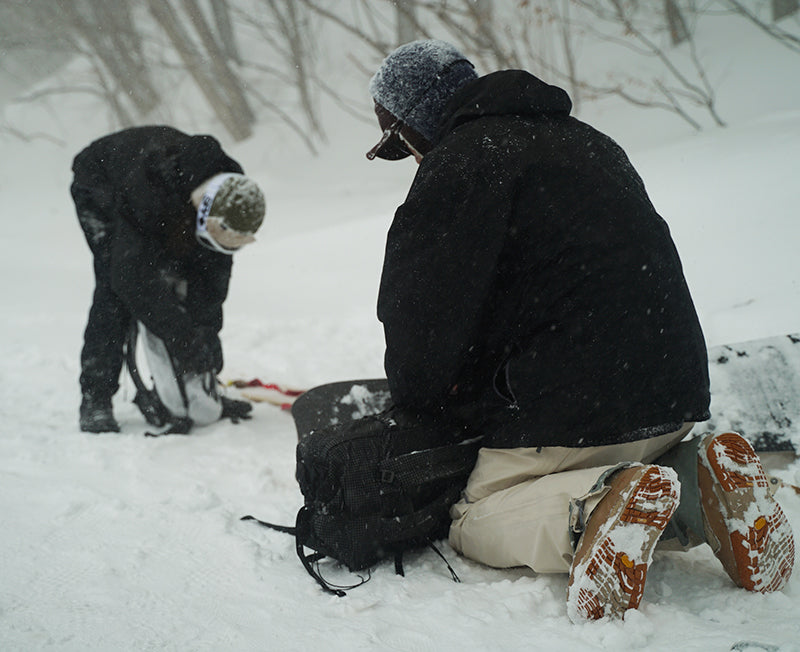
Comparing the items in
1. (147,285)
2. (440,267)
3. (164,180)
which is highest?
(440,267)

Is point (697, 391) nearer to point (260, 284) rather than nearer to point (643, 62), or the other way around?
point (260, 284)

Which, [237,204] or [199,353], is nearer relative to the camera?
[237,204]

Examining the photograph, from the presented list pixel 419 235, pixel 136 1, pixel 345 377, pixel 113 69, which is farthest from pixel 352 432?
pixel 136 1

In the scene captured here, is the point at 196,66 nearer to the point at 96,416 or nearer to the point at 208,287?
the point at 208,287

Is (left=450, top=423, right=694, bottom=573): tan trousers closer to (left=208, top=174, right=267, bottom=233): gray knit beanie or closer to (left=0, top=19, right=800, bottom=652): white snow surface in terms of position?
(left=0, top=19, right=800, bottom=652): white snow surface

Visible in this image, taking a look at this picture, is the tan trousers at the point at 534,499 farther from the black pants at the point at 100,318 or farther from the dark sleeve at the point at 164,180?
the black pants at the point at 100,318

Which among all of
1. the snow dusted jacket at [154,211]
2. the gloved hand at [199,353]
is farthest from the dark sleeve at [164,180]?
the gloved hand at [199,353]

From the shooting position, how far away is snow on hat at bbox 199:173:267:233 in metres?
2.98

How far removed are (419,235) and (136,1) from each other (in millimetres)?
16286

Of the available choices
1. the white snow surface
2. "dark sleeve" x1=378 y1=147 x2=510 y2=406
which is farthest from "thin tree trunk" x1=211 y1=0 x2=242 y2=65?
"dark sleeve" x1=378 y1=147 x2=510 y2=406

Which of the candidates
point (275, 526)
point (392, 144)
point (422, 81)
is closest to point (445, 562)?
point (275, 526)

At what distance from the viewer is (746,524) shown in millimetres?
1534

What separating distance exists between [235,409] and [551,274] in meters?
2.27

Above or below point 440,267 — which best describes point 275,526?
below
